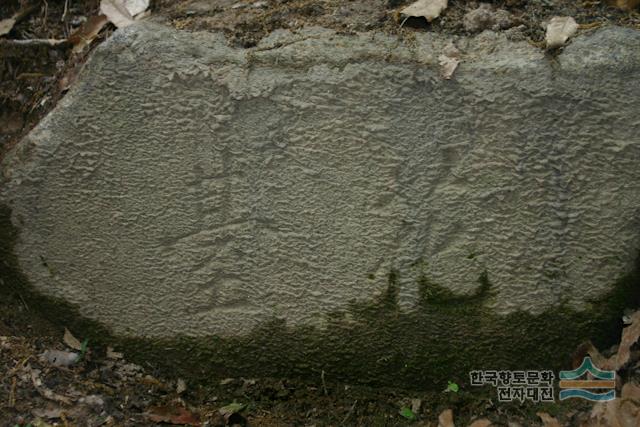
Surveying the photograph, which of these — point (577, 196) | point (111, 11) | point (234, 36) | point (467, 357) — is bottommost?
point (467, 357)

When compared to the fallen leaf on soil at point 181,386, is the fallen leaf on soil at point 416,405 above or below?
below

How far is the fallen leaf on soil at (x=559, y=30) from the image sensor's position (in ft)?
5.29

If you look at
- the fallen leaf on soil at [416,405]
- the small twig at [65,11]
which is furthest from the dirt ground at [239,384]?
the small twig at [65,11]

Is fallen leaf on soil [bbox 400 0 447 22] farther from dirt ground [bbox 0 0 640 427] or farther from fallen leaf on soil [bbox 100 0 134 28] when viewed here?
fallen leaf on soil [bbox 100 0 134 28]

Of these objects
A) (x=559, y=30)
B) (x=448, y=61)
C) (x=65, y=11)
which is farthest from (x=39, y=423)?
(x=559, y=30)

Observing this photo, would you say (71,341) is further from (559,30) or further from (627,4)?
(627,4)

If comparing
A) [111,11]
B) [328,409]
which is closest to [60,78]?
[111,11]

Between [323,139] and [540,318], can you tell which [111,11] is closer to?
[323,139]

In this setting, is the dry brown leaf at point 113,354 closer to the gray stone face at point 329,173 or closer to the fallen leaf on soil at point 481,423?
the gray stone face at point 329,173

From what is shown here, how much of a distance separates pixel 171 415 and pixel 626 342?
1.01 metres

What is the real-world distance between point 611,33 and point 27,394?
146cm

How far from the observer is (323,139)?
5.41ft

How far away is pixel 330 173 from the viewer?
1.66m

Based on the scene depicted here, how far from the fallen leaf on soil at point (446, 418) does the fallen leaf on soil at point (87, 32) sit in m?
1.20
